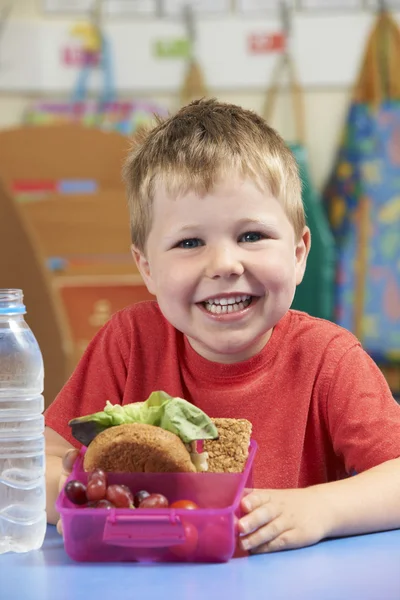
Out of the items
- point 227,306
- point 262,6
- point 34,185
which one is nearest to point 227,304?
point 227,306

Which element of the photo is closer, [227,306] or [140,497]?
[140,497]

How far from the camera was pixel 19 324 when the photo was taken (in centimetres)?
101

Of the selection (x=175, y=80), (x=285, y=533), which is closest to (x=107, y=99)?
(x=175, y=80)

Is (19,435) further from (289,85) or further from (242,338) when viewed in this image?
(289,85)

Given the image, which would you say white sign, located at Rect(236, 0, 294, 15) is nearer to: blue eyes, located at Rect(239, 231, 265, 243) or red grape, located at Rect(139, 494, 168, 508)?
blue eyes, located at Rect(239, 231, 265, 243)

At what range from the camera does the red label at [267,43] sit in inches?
184

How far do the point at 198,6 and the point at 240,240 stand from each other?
385 centimetres

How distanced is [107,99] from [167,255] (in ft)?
12.1

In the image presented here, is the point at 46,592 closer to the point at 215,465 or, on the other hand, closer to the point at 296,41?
the point at 215,465

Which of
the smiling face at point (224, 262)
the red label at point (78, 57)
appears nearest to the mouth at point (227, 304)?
the smiling face at point (224, 262)

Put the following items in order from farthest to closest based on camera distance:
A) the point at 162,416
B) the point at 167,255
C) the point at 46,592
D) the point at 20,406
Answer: the point at 167,255
the point at 20,406
the point at 162,416
the point at 46,592

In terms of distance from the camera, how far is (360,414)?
1141mm

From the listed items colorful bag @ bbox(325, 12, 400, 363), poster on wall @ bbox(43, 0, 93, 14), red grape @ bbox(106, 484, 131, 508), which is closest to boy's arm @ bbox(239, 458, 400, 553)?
red grape @ bbox(106, 484, 131, 508)

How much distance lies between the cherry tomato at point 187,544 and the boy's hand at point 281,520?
5 cm
